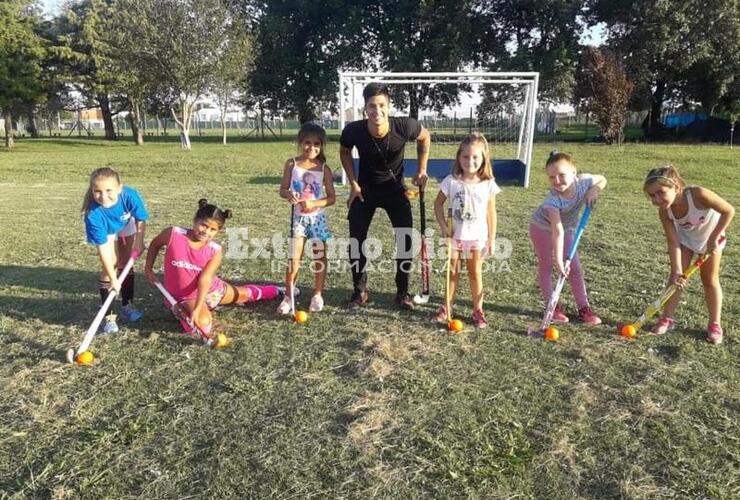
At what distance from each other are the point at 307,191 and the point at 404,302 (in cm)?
134

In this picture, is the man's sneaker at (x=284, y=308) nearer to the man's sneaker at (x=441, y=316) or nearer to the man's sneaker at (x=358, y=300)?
the man's sneaker at (x=358, y=300)

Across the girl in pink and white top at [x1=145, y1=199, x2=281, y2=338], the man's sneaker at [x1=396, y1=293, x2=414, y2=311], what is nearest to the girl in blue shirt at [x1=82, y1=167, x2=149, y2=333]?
the girl in pink and white top at [x1=145, y1=199, x2=281, y2=338]

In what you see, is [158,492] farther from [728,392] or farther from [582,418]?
[728,392]

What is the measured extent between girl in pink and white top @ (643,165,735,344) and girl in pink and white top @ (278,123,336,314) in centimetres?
256

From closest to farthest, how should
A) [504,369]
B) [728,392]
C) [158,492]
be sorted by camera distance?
[158,492] → [728,392] → [504,369]

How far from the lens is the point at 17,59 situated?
29.0 metres

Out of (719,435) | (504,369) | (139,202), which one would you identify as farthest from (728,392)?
(139,202)

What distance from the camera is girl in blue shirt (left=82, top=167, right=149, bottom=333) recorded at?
165 inches

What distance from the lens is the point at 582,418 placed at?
311 cm

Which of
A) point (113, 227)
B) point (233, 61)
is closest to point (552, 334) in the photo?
point (113, 227)

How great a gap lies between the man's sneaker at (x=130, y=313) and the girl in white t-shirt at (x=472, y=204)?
2712mm

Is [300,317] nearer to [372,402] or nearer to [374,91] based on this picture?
[372,402]

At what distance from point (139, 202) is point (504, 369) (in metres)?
3.24

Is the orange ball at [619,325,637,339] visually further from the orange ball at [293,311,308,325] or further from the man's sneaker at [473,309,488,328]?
the orange ball at [293,311,308,325]
